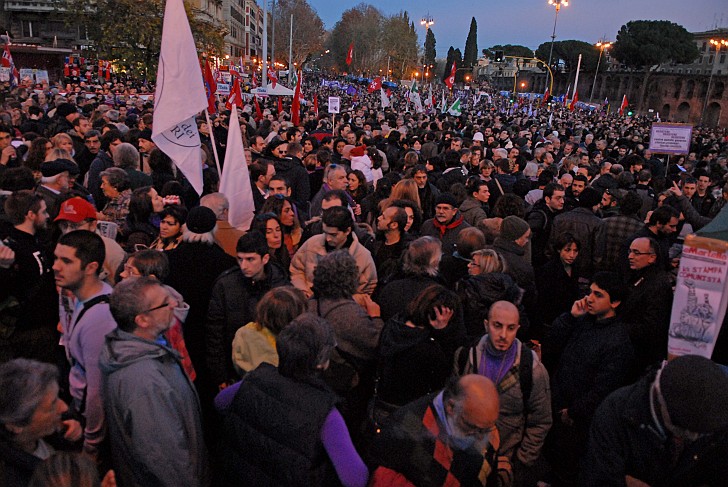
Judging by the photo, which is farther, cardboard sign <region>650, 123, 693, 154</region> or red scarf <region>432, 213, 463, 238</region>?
cardboard sign <region>650, 123, 693, 154</region>

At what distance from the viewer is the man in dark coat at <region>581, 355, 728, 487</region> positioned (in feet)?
6.94

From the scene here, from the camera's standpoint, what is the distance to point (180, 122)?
211 inches

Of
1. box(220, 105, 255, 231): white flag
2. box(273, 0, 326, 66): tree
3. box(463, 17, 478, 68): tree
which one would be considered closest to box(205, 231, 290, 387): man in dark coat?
box(220, 105, 255, 231): white flag

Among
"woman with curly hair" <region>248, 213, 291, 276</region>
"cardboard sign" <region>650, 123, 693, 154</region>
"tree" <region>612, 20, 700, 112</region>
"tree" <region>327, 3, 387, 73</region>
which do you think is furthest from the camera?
"tree" <region>327, 3, 387, 73</region>

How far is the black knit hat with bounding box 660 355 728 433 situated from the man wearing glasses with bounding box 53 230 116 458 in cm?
265

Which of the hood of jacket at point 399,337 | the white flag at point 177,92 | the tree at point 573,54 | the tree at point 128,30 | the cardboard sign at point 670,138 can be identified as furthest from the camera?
the tree at point 573,54

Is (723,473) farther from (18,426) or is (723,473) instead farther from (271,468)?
(18,426)

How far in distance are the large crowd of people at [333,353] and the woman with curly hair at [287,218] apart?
0.01m

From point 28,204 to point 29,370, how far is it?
87.7 inches

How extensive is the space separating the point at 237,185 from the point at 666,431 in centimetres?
438

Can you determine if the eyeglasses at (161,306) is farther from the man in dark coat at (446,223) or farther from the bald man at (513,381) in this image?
the man in dark coat at (446,223)

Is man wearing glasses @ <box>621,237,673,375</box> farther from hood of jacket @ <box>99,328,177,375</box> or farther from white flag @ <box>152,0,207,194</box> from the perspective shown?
white flag @ <box>152,0,207,194</box>

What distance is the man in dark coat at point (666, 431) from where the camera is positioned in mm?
2115

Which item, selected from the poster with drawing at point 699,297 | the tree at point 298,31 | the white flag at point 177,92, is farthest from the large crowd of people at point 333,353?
the tree at point 298,31
